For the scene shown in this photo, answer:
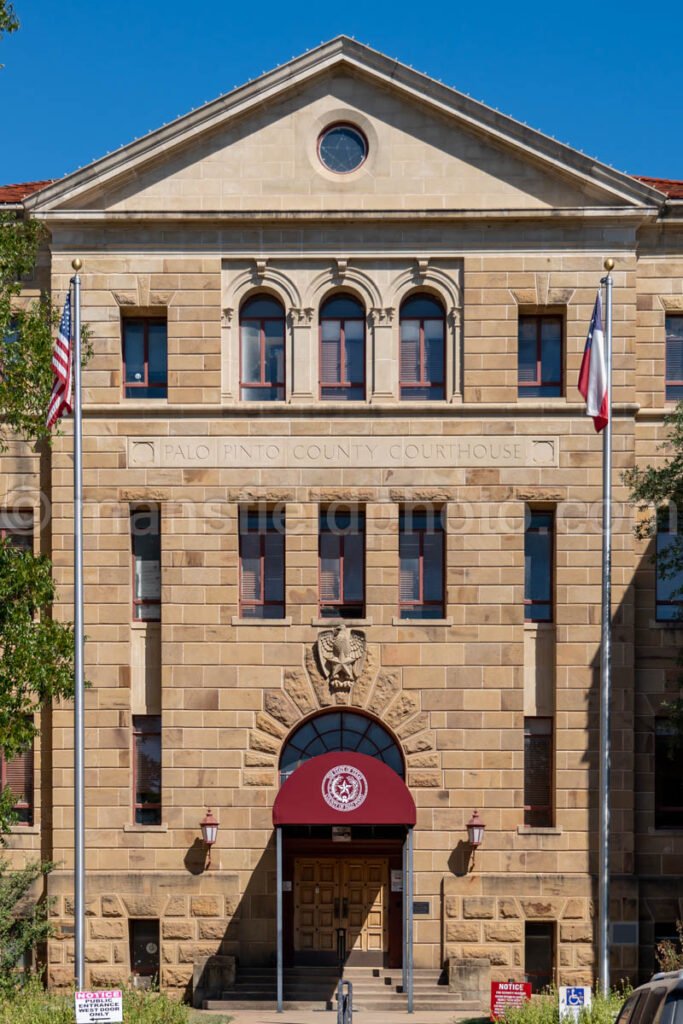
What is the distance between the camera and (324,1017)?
2794cm

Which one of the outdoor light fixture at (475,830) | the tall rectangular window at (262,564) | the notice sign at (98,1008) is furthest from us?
the tall rectangular window at (262,564)

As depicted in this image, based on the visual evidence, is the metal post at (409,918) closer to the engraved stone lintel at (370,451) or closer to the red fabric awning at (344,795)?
the red fabric awning at (344,795)

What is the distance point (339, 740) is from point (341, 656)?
1.80 metres

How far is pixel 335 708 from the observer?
1184 inches

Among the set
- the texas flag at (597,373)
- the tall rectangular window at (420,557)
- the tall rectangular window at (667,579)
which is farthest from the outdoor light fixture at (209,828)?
the texas flag at (597,373)

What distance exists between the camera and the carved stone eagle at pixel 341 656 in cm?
2994

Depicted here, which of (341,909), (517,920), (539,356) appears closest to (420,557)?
(539,356)

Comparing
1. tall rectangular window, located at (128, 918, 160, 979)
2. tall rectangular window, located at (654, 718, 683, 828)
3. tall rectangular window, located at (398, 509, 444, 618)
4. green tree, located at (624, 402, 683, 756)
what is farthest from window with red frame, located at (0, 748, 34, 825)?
green tree, located at (624, 402, 683, 756)

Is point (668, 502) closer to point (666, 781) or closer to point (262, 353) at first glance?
point (666, 781)

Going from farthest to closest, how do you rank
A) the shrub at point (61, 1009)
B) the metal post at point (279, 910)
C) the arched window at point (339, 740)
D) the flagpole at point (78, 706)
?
the arched window at point (339, 740), the metal post at point (279, 910), the flagpole at point (78, 706), the shrub at point (61, 1009)

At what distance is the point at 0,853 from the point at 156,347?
10940 mm

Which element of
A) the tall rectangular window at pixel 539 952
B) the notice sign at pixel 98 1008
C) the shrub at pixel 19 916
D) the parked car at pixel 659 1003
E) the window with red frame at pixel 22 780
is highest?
the parked car at pixel 659 1003

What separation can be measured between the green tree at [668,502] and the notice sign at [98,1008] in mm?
12544

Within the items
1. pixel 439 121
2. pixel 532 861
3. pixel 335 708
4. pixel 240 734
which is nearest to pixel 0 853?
pixel 240 734
